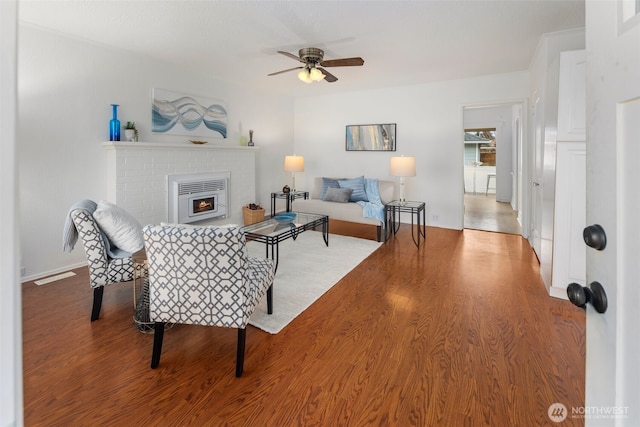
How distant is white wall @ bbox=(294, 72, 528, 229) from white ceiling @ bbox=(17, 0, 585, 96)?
575 millimetres

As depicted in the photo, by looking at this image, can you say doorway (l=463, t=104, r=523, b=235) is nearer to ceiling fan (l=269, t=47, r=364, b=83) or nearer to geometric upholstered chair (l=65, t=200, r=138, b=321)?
ceiling fan (l=269, t=47, r=364, b=83)

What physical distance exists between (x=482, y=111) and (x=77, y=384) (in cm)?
1006

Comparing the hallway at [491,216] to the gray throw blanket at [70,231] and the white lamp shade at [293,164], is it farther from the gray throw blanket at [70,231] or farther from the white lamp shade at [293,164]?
the gray throw blanket at [70,231]

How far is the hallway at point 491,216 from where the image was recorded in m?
5.79

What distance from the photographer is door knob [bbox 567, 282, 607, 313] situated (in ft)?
2.25

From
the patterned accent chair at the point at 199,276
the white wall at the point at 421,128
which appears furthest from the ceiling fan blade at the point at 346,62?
the white wall at the point at 421,128

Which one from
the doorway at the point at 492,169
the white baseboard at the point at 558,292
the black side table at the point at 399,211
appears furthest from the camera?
the doorway at the point at 492,169

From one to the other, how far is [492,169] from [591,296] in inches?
442

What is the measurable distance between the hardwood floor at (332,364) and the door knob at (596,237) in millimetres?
1217

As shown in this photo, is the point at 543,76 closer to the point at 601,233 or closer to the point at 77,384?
the point at 601,233

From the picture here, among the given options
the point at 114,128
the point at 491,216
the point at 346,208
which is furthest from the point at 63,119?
the point at 491,216

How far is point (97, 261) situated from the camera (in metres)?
2.44

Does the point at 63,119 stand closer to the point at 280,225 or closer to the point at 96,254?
the point at 96,254

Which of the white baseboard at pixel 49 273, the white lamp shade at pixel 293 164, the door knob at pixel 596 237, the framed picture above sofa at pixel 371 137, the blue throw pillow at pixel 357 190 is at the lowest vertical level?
the white baseboard at pixel 49 273
